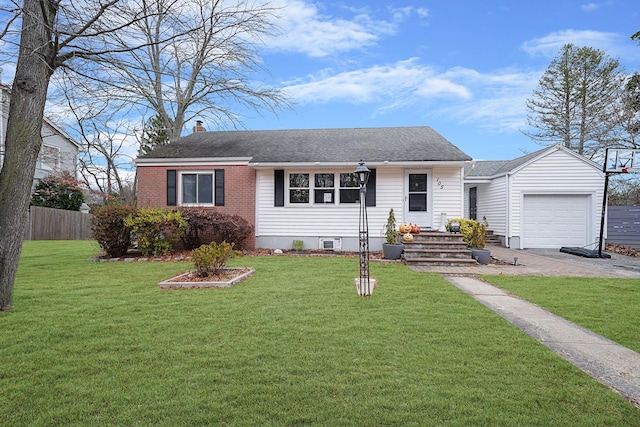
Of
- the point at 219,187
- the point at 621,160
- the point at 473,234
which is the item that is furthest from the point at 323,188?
the point at 621,160

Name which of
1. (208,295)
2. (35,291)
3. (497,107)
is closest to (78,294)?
(35,291)

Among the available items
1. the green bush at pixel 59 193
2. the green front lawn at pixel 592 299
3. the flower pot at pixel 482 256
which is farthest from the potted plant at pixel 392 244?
the green bush at pixel 59 193

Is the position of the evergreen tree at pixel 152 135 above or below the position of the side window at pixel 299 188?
above

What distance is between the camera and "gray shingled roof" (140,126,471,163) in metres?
11.8

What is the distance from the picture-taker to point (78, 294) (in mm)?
5738

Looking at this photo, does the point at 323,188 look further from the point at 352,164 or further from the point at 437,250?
the point at 437,250

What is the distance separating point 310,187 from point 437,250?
472 centimetres

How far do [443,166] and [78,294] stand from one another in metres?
10.3

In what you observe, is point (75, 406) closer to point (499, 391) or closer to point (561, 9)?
point (499, 391)

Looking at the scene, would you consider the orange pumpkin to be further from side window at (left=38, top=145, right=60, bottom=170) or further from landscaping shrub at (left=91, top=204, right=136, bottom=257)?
side window at (left=38, top=145, right=60, bottom=170)

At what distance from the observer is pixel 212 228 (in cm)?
1132

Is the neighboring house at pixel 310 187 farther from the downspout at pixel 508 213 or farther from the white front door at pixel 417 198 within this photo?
the downspout at pixel 508 213

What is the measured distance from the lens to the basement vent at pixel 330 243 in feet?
39.3

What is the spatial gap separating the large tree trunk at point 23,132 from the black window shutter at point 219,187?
7.01 m
